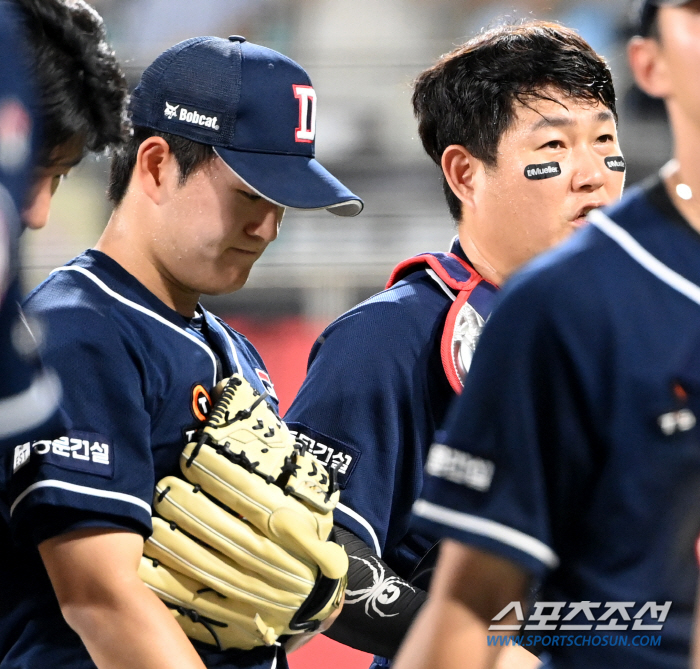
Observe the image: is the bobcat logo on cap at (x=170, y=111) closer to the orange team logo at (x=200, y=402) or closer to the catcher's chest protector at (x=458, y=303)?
the orange team logo at (x=200, y=402)

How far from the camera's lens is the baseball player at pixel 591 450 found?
83 centimetres

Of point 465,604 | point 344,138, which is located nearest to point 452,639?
point 465,604

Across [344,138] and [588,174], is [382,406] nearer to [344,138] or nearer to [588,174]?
[588,174]

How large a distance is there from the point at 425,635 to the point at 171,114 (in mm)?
951

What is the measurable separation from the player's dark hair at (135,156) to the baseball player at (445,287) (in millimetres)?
370

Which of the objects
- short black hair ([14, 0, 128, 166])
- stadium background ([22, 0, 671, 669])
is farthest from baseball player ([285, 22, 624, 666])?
stadium background ([22, 0, 671, 669])

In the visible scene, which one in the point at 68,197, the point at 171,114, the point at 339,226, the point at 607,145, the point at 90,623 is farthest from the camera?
the point at 339,226

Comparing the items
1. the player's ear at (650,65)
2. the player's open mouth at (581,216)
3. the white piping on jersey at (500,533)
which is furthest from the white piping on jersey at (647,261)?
the player's open mouth at (581,216)

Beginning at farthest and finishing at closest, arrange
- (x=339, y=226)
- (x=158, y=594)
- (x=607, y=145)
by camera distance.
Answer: (x=339, y=226)
(x=607, y=145)
(x=158, y=594)

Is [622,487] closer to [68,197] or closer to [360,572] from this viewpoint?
[360,572]

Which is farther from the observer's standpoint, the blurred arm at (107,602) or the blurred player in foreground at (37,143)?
the blurred arm at (107,602)

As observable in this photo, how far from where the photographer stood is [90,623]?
50.9 inches

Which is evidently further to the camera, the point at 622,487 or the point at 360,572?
the point at 360,572

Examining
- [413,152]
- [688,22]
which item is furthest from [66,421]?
[413,152]
